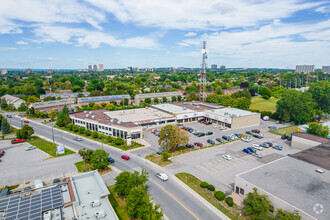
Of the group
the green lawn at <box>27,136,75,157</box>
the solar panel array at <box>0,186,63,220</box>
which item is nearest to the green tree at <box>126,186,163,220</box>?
the solar panel array at <box>0,186,63,220</box>

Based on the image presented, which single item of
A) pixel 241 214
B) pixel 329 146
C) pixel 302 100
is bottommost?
pixel 241 214

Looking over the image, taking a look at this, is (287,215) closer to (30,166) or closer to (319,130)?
(319,130)

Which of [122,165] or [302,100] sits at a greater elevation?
[302,100]

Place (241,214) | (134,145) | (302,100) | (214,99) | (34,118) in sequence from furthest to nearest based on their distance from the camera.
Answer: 1. (214,99)
2. (34,118)
3. (302,100)
4. (134,145)
5. (241,214)

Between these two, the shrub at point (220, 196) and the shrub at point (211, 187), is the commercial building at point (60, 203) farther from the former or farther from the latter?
the shrub at point (211, 187)

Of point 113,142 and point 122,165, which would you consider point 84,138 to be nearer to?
point 113,142

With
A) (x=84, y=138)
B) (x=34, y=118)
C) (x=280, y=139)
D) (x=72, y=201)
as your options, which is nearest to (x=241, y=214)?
(x=72, y=201)

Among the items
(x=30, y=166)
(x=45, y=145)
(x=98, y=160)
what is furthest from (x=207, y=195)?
(x=45, y=145)

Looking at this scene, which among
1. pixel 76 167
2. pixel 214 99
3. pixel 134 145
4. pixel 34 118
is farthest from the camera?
pixel 214 99

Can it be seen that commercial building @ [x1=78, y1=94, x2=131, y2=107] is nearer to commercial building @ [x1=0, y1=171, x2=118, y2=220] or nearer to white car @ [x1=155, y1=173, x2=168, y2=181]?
white car @ [x1=155, y1=173, x2=168, y2=181]
